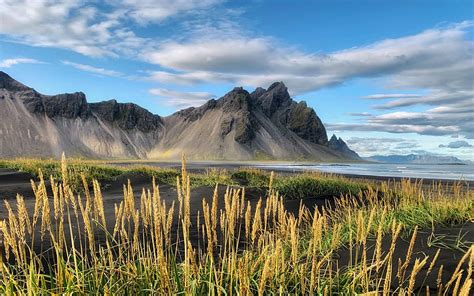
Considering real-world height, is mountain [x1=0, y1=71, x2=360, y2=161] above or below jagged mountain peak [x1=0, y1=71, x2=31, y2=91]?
below

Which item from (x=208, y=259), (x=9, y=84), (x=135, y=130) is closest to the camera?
(x=208, y=259)

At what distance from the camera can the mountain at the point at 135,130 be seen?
13061 centimetres

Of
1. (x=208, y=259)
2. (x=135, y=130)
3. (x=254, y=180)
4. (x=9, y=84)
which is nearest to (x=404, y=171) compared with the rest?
(x=254, y=180)

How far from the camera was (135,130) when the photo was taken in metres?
170

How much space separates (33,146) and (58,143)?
8.28 meters

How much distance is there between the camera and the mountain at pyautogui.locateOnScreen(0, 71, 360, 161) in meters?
131

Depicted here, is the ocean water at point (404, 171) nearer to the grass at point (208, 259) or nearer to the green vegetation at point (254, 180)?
the green vegetation at point (254, 180)

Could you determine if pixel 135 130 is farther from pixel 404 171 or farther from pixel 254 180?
pixel 254 180

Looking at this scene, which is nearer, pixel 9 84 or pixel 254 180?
pixel 254 180

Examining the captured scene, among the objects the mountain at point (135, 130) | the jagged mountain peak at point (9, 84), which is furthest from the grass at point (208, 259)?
the jagged mountain peak at point (9, 84)

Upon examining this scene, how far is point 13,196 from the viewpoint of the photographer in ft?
62.1

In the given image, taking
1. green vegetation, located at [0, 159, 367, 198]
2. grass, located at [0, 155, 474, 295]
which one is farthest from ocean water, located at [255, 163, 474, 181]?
grass, located at [0, 155, 474, 295]

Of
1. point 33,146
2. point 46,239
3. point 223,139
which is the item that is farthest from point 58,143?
point 46,239

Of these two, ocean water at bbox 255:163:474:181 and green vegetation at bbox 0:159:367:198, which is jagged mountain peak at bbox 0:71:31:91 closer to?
ocean water at bbox 255:163:474:181
